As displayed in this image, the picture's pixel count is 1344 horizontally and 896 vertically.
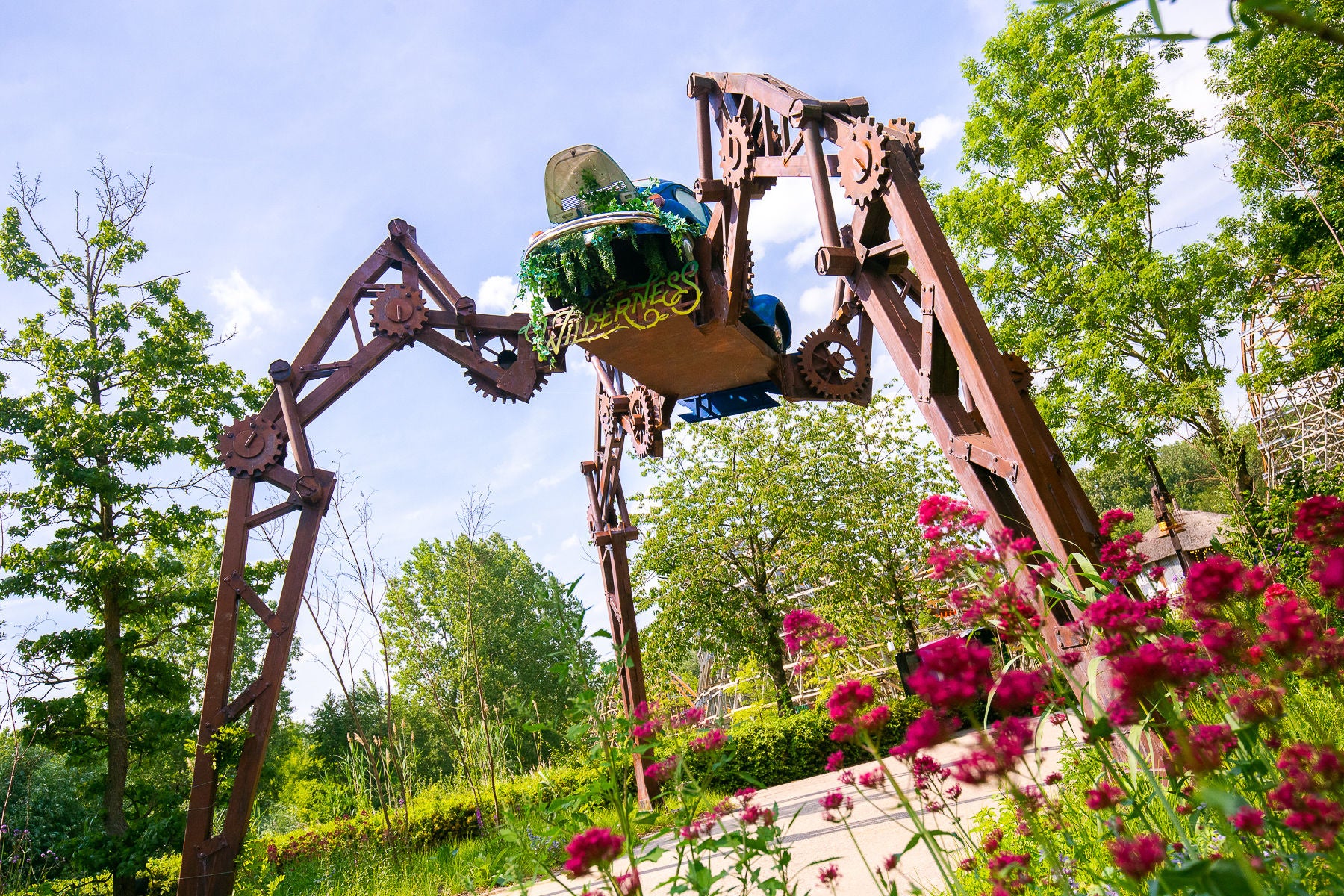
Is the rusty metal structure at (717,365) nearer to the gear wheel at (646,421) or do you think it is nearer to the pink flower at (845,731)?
the gear wheel at (646,421)

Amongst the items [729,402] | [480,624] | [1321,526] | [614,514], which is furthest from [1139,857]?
[480,624]

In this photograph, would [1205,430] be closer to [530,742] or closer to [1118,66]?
[1118,66]

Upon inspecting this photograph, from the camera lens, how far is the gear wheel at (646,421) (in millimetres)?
6035

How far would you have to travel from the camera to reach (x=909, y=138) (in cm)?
283

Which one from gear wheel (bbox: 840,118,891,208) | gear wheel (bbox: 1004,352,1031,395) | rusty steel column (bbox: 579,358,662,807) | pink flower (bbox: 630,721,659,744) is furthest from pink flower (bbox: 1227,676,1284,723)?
rusty steel column (bbox: 579,358,662,807)

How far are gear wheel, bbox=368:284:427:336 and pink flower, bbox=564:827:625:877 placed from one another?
4.98m

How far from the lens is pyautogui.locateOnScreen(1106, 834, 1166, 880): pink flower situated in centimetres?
103

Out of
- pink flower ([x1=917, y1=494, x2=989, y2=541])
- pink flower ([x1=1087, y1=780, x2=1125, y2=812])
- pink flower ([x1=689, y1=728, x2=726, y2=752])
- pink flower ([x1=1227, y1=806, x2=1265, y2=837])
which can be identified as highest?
pink flower ([x1=917, y1=494, x2=989, y2=541])

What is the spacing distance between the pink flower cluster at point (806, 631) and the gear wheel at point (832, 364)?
148 inches

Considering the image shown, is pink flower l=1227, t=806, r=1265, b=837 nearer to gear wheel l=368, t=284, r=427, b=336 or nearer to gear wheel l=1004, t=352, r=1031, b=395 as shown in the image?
gear wheel l=1004, t=352, r=1031, b=395

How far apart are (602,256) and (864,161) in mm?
1761

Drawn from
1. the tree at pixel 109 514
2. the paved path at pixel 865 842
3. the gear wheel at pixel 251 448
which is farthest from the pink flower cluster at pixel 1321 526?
the tree at pixel 109 514

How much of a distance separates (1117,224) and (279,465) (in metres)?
A: 14.1

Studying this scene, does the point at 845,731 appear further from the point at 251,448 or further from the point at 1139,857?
the point at 251,448
